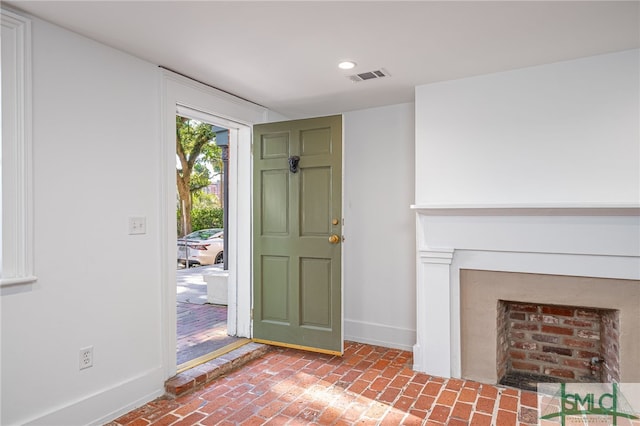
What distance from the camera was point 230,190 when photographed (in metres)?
3.90

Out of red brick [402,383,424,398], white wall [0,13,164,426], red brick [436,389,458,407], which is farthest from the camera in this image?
red brick [402,383,424,398]

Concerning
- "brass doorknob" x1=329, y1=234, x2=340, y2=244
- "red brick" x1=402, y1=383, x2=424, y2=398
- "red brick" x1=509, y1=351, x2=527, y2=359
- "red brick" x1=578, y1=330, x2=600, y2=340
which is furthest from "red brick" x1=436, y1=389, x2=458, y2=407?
"brass doorknob" x1=329, y1=234, x2=340, y2=244

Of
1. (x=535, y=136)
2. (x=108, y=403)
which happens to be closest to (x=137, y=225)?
(x=108, y=403)

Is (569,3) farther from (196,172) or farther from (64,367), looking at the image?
(196,172)

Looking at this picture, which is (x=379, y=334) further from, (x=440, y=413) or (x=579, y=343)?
(x=579, y=343)

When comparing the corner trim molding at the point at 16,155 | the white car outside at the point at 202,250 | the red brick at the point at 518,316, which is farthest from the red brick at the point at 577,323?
the white car outside at the point at 202,250

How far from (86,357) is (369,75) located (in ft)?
8.94

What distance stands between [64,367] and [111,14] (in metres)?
1.99

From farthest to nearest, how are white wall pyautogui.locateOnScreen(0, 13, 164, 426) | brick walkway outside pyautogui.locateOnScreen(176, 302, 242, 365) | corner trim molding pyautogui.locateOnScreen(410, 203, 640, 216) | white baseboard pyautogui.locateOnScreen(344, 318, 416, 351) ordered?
white baseboard pyautogui.locateOnScreen(344, 318, 416, 351) → brick walkway outside pyautogui.locateOnScreen(176, 302, 242, 365) → corner trim molding pyautogui.locateOnScreen(410, 203, 640, 216) → white wall pyautogui.locateOnScreen(0, 13, 164, 426)

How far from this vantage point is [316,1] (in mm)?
1882

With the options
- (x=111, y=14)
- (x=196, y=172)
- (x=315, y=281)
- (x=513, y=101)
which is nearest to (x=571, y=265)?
(x=513, y=101)

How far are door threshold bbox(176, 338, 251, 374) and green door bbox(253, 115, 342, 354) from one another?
175 millimetres

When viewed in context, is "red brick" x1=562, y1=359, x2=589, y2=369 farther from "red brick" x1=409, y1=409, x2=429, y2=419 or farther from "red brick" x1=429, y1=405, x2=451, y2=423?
"red brick" x1=409, y1=409, x2=429, y2=419

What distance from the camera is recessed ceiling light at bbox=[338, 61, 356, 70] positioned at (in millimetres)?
2658
